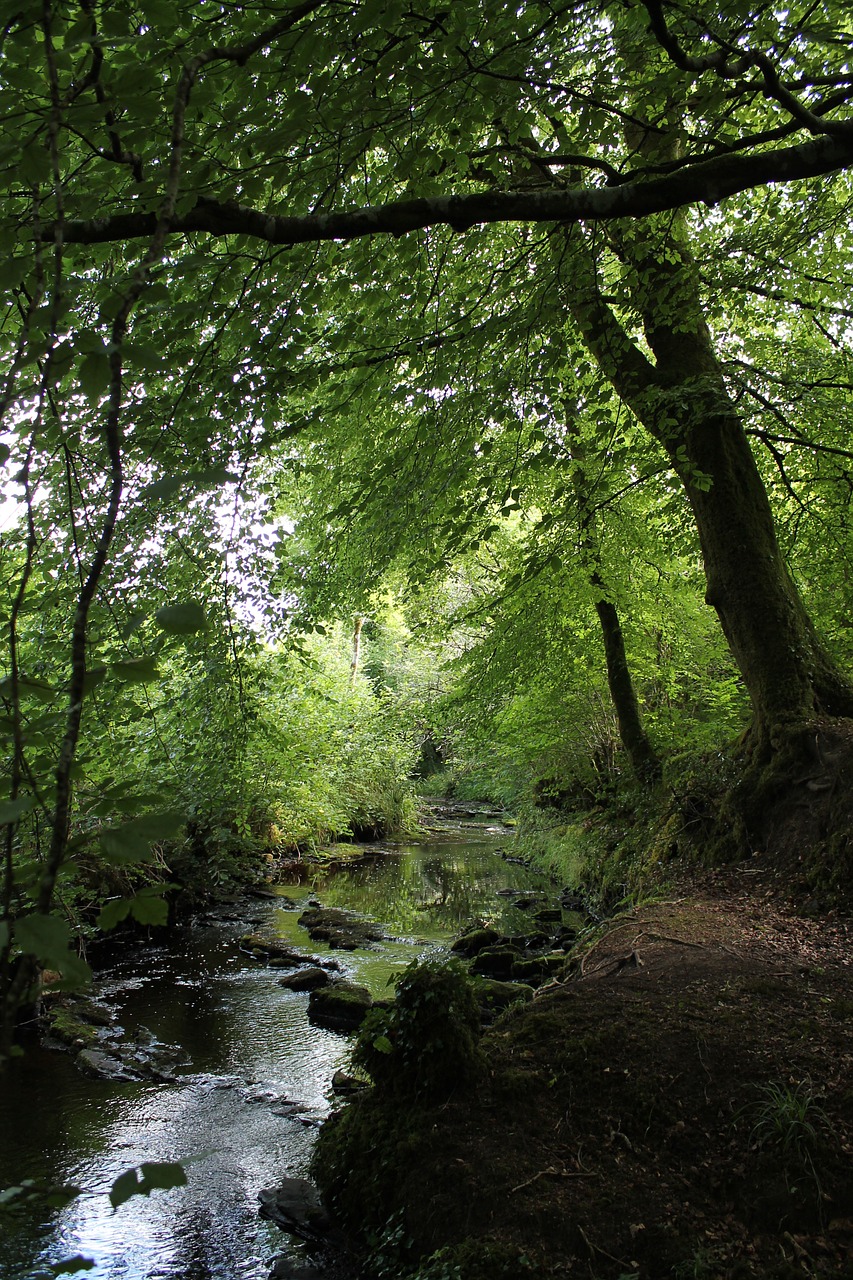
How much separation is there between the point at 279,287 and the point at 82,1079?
648 centimetres

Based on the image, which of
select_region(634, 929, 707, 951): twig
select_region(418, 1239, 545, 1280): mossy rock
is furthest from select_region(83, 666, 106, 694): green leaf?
select_region(634, 929, 707, 951): twig

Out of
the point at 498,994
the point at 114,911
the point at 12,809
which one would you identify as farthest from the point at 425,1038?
the point at 12,809

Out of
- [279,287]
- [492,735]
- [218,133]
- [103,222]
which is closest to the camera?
[103,222]

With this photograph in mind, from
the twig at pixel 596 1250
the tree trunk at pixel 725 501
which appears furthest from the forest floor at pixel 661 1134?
the tree trunk at pixel 725 501

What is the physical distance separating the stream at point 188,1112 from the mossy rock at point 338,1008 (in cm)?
15

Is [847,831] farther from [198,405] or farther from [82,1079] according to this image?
[82,1079]

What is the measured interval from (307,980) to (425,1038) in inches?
203

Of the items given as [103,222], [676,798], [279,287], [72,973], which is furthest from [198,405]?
[676,798]

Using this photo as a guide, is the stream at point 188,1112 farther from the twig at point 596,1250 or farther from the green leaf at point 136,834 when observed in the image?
the twig at point 596,1250

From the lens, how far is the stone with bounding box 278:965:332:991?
8617mm

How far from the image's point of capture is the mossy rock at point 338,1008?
7.39 metres

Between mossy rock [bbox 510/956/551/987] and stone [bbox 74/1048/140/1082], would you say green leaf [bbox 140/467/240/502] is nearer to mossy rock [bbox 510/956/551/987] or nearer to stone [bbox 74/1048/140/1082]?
stone [bbox 74/1048/140/1082]

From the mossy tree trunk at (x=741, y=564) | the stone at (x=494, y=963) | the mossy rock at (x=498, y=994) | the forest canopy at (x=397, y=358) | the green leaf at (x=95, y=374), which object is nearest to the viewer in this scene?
the green leaf at (x=95, y=374)

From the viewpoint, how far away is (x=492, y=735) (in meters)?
11.8
